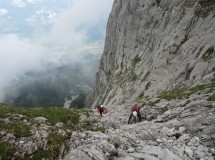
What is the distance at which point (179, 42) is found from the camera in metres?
81.8

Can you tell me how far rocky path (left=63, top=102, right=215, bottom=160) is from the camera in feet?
66.4

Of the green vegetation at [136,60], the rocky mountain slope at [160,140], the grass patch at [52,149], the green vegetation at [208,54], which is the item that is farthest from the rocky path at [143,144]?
the green vegetation at [136,60]

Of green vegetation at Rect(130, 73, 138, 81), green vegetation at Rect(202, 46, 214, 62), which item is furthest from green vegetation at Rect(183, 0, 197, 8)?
green vegetation at Rect(202, 46, 214, 62)

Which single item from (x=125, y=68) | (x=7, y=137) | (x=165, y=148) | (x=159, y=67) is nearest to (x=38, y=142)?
(x=7, y=137)

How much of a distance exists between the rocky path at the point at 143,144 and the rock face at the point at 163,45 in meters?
28.4

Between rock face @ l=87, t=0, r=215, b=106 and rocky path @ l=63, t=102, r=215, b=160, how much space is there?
1117 inches

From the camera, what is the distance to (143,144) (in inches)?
916

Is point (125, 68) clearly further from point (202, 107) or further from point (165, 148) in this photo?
point (165, 148)

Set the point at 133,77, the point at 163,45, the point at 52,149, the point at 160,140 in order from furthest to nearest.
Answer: the point at 133,77
the point at 163,45
the point at 160,140
the point at 52,149

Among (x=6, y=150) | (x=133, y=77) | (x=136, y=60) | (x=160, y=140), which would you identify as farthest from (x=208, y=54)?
(x=136, y=60)

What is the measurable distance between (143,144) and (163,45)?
70.3 metres

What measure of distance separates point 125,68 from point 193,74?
202ft

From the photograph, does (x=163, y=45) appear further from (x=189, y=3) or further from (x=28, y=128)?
(x=28, y=128)

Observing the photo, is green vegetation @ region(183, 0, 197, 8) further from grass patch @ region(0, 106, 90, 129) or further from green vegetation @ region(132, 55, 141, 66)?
grass patch @ region(0, 106, 90, 129)
